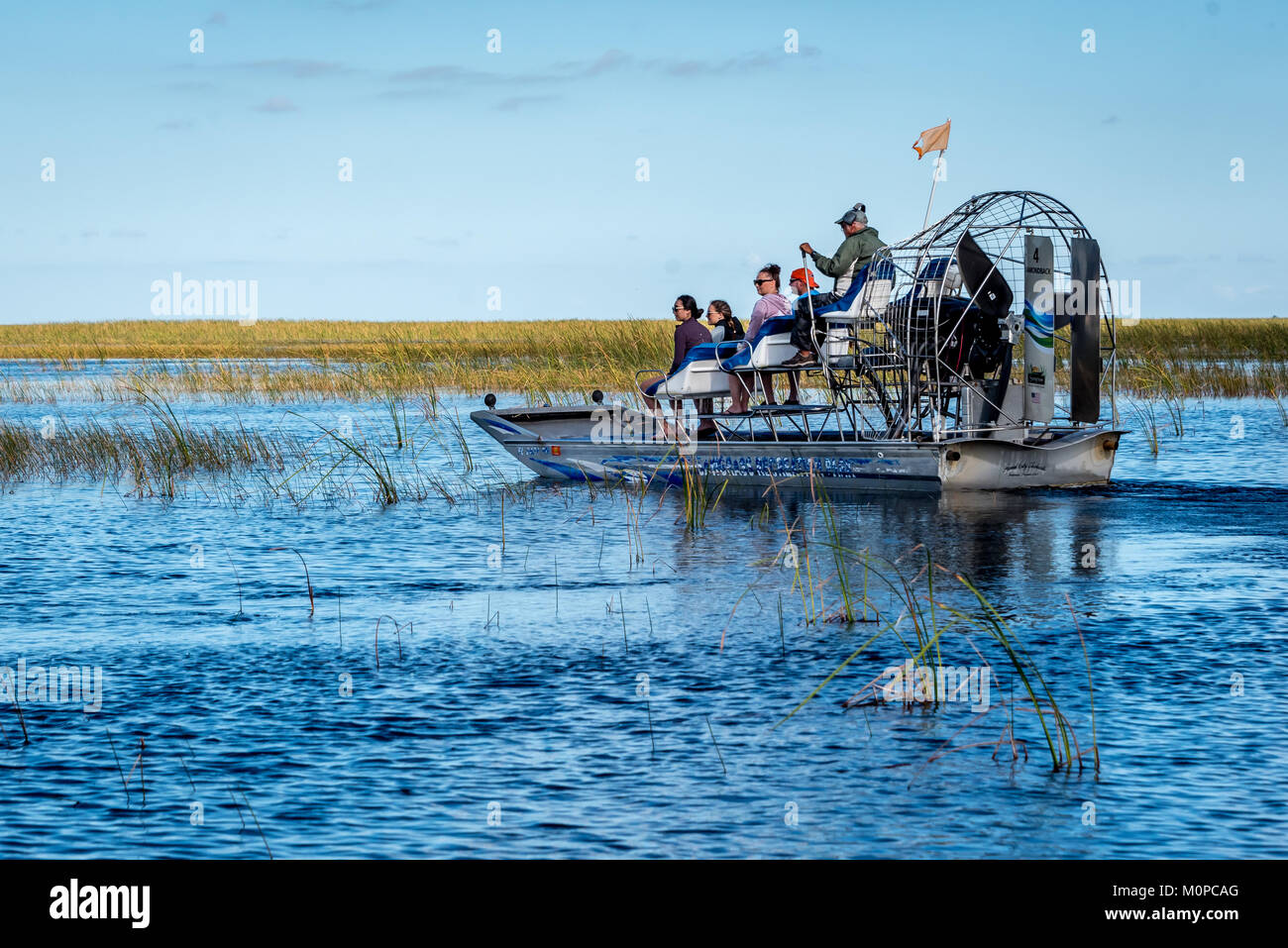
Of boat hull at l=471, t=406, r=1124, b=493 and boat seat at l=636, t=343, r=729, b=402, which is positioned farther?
boat seat at l=636, t=343, r=729, b=402

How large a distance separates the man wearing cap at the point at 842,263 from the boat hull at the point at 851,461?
1.07 metres

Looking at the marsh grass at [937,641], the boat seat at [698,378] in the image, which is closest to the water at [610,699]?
the marsh grass at [937,641]

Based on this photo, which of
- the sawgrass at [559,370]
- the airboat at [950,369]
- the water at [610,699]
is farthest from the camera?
the sawgrass at [559,370]

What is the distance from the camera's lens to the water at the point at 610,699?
6.09 metres

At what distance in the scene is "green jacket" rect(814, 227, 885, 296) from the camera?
15852 mm

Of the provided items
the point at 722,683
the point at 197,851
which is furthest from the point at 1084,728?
the point at 197,851

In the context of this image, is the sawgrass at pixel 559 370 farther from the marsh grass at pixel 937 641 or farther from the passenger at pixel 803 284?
the marsh grass at pixel 937 641

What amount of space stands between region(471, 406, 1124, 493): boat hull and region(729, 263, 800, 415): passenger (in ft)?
1.86

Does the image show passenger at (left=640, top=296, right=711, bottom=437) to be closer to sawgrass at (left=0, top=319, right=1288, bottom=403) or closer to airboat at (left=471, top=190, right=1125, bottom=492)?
airboat at (left=471, top=190, right=1125, bottom=492)

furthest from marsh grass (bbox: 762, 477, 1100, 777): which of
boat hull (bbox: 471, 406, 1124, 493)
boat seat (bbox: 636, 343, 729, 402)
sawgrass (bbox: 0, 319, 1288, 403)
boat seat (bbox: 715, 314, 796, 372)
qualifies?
sawgrass (bbox: 0, 319, 1288, 403)

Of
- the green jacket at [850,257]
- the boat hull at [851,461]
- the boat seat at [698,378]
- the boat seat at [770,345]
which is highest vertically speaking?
the green jacket at [850,257]

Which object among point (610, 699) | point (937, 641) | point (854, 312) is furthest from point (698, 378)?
point (610, 699)
